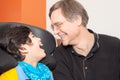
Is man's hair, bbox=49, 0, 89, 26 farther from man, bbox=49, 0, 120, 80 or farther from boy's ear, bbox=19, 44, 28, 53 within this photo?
boy's ear, bbox=19, 44, 28, 53

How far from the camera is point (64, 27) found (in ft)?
5.41

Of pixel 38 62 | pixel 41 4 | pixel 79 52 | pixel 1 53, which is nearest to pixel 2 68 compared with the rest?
pixel 1 53

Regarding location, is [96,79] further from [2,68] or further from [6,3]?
[6,3]

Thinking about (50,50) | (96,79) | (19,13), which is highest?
(19,13)

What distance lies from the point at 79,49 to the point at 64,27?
0.19 m

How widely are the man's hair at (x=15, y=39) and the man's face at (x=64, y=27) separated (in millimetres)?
198

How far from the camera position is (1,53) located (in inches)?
62.2

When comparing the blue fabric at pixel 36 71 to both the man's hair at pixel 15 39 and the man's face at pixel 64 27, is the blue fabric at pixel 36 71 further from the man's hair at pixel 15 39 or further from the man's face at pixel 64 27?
the man's face at pixel 64 27

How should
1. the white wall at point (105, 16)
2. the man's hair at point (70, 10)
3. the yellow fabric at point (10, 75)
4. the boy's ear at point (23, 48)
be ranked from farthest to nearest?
the white wall at point (105, 16) → the man's hair at point (70, 10) → the boy's ear at point (23, 48) → the yellow fabric at point (10, 75)

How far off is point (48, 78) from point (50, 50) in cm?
22

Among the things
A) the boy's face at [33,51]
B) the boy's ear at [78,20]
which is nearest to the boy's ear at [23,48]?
the boy's face at [33,51]

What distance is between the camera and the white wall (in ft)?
6.89

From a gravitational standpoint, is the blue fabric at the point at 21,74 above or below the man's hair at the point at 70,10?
below

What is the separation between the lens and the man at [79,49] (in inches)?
65.4
